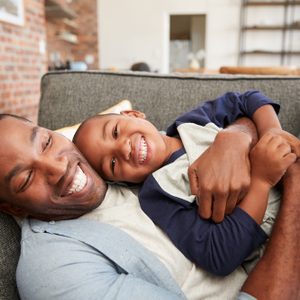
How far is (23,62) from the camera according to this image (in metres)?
3.93

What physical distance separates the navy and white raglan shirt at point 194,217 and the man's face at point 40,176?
0.54ft

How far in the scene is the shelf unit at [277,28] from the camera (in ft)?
22.9

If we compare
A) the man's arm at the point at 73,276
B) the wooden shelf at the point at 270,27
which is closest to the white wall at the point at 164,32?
the wooden shelf at the point at 270,27

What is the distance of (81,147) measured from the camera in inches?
40.6

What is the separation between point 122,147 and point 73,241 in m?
0.31

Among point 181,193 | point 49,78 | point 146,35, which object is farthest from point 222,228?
point 146,35

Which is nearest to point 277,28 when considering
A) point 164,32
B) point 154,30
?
point 164,32

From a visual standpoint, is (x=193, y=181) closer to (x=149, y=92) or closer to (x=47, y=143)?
(x=47, y=143)

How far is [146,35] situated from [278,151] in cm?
728

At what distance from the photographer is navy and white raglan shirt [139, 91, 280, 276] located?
30.2 inches

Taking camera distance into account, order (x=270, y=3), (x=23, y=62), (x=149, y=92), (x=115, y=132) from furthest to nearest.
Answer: (x=270, y=3) → (x=23, y=62) → (x=149, y=92) → (x=115, y=132)

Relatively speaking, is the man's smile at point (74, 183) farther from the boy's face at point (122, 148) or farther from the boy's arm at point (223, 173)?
the boy's arm at point (223, 173)

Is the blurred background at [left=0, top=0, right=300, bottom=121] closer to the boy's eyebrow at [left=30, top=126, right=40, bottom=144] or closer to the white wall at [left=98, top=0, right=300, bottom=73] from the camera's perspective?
the white wall at [left=98, top=0, right=300, bottom=73]

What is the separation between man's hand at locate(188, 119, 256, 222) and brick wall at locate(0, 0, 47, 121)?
3092 mm
